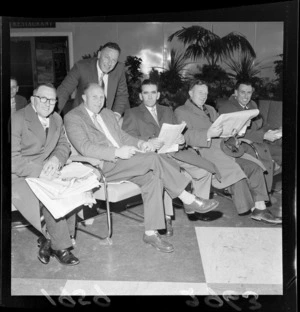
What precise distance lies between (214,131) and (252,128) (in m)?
0.37

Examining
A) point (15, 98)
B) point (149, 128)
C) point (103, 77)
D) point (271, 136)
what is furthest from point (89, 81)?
point (271, 136)

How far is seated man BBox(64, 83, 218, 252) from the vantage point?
161 inches

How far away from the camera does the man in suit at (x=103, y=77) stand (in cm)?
368

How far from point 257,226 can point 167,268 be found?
897 millimetres

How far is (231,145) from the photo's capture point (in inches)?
171

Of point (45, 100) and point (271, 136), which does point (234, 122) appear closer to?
point (271, 136)

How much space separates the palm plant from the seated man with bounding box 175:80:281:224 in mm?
490

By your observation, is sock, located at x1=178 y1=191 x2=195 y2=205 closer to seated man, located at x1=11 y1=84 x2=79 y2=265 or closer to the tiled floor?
the tiled floor

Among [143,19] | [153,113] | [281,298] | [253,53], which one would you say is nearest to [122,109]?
[153,113]

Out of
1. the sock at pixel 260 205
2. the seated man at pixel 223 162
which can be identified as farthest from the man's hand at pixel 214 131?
the sock at pixel 260 205

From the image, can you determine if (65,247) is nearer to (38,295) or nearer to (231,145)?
(38,295)

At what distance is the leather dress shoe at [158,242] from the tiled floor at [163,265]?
42mm

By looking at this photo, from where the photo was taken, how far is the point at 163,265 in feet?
12.4

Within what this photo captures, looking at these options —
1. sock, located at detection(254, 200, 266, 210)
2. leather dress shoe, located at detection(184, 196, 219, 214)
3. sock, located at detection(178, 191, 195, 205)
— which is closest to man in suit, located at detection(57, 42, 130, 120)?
sock, located at detection(178, 191, 195, 205)
